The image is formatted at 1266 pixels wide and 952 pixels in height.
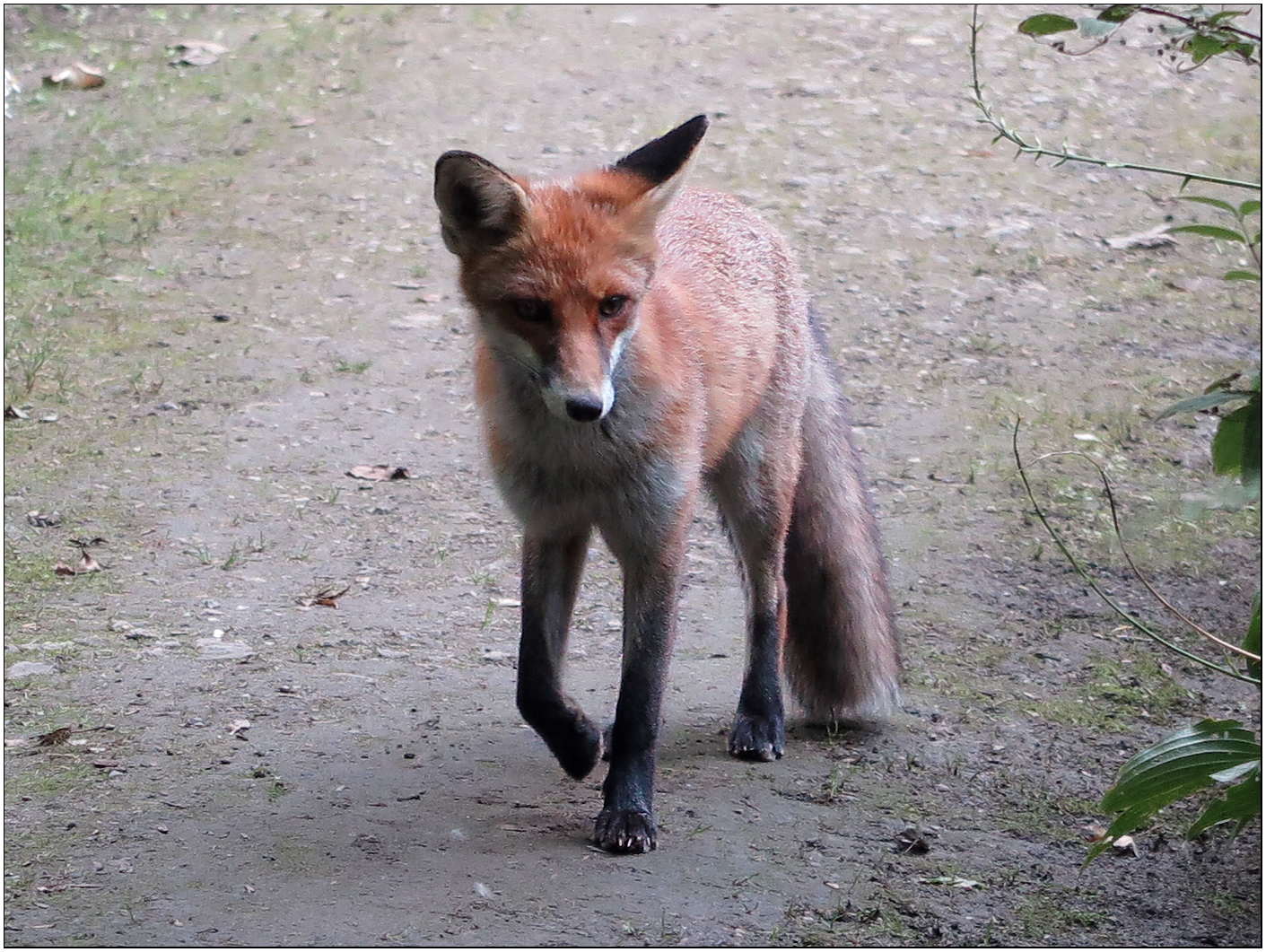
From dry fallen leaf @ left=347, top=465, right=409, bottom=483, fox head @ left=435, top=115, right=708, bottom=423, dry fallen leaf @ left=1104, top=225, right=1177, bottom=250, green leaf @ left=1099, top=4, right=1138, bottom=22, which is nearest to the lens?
green leaf @ left=1099, top=4, right=1138, bottom=22

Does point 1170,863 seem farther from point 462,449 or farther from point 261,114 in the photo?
point 261,114

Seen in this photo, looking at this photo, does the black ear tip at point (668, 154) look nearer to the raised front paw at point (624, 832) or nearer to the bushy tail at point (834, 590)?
the bushy tail at point (834, 590)

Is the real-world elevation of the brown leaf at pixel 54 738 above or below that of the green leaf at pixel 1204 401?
below

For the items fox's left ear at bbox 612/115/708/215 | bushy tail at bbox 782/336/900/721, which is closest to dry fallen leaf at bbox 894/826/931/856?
bushy tail at bbox 782/336/900/721

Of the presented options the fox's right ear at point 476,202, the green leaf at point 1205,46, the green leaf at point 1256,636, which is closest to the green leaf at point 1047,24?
the green leaf at point 1205,46

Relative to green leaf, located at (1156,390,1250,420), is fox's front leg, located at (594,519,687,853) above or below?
below

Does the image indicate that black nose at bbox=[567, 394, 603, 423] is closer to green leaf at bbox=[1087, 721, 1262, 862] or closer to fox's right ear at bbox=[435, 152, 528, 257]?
fox's right ear at bbox=[435, 152, 528, 257]

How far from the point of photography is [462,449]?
6.35 m

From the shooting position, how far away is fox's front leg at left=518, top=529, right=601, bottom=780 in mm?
3854

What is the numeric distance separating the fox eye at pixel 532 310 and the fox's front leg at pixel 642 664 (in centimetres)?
71

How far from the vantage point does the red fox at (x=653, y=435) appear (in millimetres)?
3307

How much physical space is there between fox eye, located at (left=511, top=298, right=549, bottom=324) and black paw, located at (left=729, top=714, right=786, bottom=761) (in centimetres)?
160

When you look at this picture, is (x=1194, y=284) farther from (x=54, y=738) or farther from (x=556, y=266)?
(x=54, y=738)

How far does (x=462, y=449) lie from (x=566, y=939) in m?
3.48
